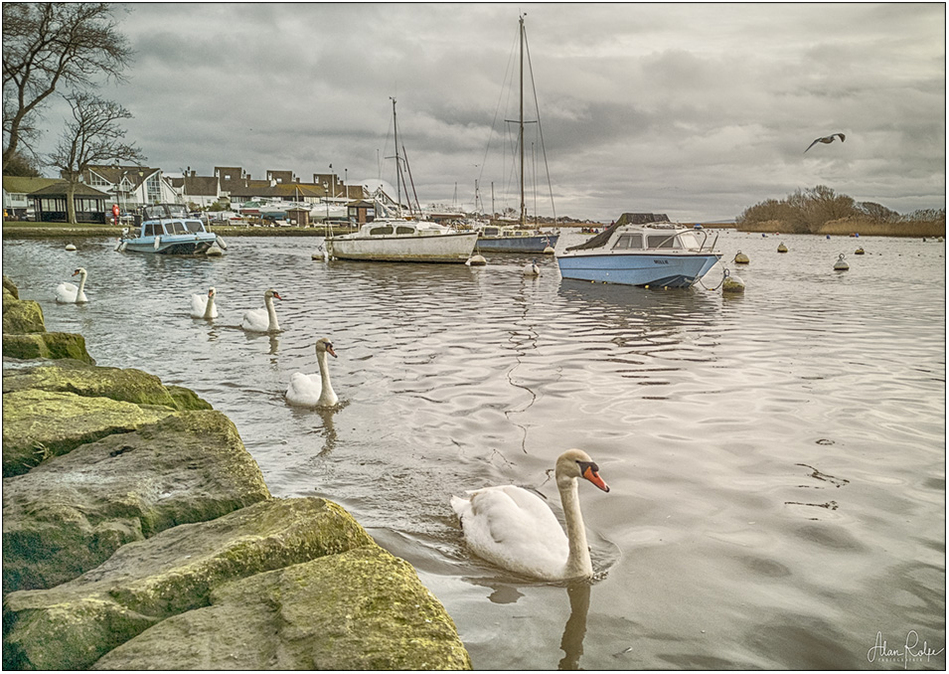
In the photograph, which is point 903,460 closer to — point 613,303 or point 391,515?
point 391,515

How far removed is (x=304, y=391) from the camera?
28.6ft

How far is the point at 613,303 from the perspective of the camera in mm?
21344

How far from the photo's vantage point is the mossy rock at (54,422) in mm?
4391

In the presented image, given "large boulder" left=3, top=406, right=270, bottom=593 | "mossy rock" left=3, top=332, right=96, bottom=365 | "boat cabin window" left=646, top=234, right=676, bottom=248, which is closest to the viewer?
"large boulder" left=3, top=406, right=270, bottom=593

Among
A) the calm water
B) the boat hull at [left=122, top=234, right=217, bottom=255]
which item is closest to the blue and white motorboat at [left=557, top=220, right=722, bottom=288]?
the calm water

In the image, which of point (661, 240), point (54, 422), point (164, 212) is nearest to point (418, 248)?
point (661, 240)

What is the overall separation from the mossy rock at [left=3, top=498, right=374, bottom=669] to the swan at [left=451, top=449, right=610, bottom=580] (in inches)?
60.9

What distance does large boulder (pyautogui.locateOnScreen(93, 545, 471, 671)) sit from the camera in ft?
8.23

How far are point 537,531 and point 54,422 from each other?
3560 mm

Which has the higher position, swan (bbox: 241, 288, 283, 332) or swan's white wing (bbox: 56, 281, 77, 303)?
swan's white wing (bbox: 56, 281, 77, 303)

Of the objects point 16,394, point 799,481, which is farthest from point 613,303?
point 16,394

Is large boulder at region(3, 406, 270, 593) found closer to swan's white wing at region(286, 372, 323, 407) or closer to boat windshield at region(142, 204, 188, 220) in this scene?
swan's white wing at region(286, 372, 323, 407)

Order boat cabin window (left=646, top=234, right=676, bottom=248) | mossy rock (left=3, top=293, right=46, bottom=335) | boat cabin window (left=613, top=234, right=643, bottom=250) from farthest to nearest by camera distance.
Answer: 1. boat cabin window (left=613, top=234, right=643, bottom=250)
2. boat cabin window (left=646, top=234, right=676, bottom=248)
3. mossy rock (left=3, top=293, right=46, bottom=335)

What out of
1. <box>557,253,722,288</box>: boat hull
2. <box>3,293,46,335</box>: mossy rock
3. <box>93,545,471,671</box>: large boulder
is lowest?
<box>93,545,471,671</box>: large boulder
